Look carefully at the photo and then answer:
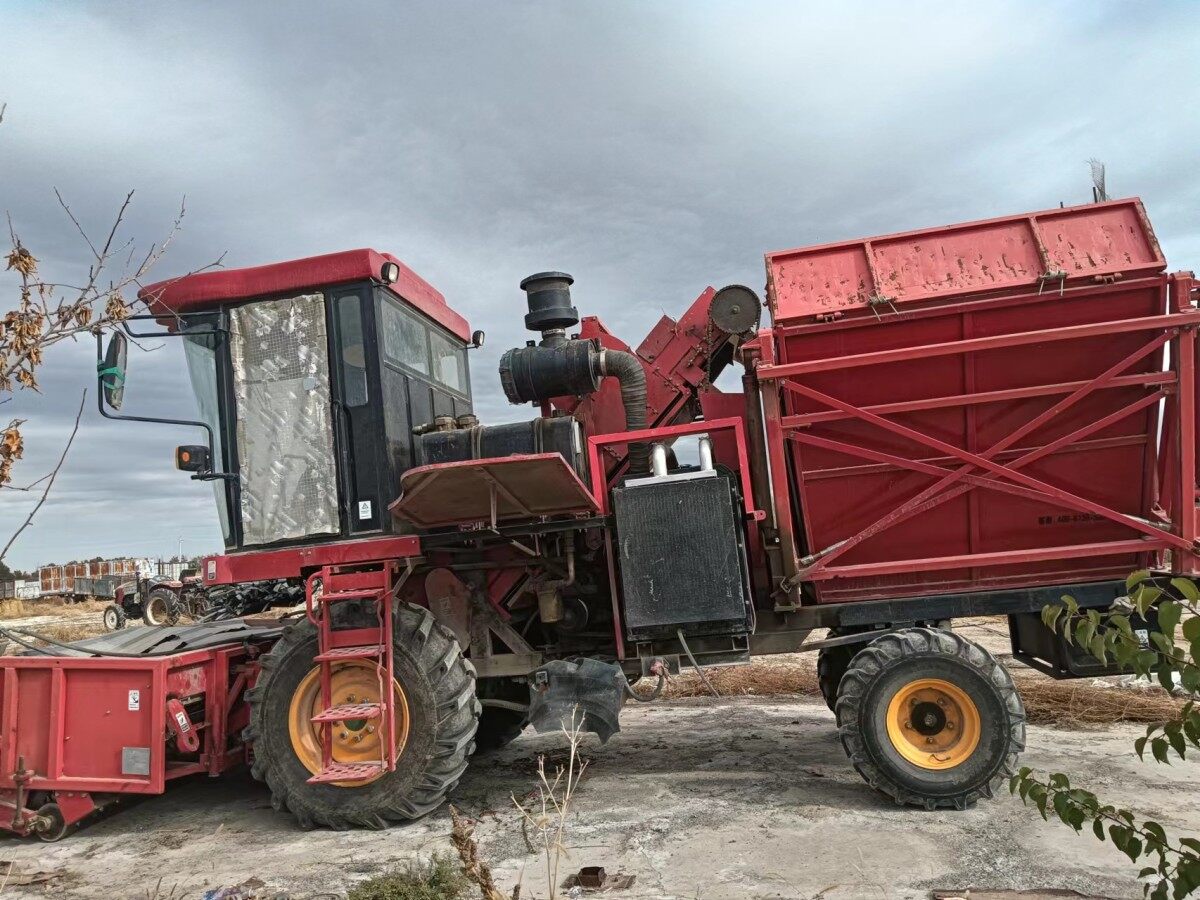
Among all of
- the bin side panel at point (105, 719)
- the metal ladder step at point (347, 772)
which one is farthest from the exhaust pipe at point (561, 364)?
the bin side panel at point (105, 719)

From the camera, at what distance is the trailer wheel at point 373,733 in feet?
16.8

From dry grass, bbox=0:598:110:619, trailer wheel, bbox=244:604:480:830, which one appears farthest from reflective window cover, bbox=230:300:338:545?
dry grass, bbox=0:598:110:619

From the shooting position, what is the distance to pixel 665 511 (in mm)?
5207

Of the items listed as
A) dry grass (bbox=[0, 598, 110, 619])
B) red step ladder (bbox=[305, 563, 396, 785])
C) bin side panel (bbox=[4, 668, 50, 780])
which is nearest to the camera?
red step ladder (bbox=[305, 563, 396, 785])

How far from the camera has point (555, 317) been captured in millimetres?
5809

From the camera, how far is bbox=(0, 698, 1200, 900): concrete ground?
3.92m

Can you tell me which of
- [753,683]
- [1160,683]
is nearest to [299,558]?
[1160,683]

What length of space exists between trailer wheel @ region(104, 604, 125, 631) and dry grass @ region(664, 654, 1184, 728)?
56.0ft

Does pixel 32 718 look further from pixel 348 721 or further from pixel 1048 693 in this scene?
pixel 1048 693

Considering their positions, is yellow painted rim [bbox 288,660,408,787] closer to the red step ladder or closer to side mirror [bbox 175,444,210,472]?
the red step ladder

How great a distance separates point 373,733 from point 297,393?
2273 millimetres

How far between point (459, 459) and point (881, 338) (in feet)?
9.07

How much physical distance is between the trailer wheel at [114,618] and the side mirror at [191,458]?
18024mm

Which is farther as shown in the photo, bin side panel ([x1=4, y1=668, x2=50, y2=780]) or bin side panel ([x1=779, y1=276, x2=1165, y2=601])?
bin side panel ([x1=4, y1=668, x2=50, y2=780])
